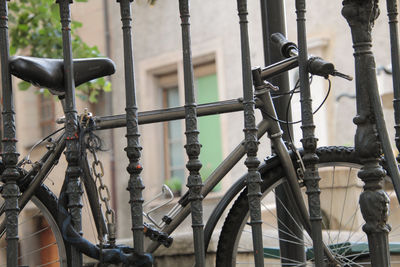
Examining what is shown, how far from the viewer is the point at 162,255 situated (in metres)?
4.11

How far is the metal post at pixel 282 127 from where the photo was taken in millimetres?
3623

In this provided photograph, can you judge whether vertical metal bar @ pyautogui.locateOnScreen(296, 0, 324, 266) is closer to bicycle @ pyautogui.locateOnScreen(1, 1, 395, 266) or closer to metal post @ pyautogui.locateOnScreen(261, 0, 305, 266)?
bicycle @ pyautogui.locateOnScreen(1, 1, 395, 266)

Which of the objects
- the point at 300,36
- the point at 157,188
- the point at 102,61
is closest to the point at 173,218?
the point at 102,61

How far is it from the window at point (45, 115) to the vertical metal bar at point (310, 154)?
13.4 m

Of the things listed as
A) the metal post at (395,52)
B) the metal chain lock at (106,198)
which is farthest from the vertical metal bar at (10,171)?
the metal post at (395,52)

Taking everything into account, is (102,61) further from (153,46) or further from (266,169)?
(153,46)

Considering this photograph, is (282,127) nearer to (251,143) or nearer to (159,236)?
(159,236)

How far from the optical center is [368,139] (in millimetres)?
2391

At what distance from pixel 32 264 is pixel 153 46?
10.8 metres

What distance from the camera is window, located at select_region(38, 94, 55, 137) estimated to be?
1567cm

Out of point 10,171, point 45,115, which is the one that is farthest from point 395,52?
point 45,115

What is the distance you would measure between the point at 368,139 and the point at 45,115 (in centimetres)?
1396

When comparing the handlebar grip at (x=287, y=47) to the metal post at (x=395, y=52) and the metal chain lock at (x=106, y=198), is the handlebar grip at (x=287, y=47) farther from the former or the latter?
the metal chain lock at (x=106, y=198)

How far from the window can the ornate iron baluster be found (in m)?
13.5
